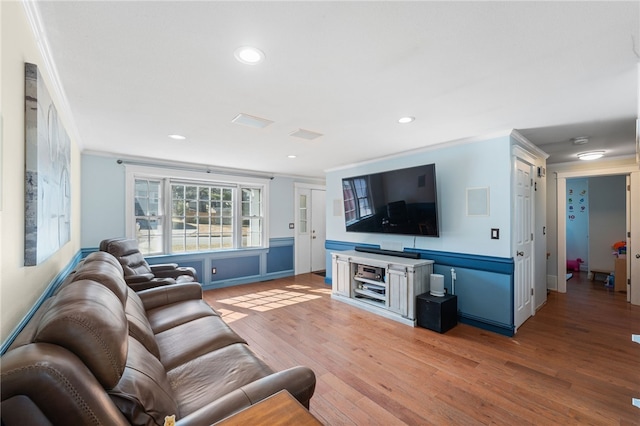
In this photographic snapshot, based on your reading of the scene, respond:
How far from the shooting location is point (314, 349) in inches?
109

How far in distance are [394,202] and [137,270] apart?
11.2ft

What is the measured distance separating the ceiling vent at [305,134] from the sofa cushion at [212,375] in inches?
87.0

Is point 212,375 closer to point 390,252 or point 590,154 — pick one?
point 390,252

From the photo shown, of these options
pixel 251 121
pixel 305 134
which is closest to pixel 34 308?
pixel 251 121

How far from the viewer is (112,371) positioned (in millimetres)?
929

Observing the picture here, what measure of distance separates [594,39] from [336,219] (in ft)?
13.7

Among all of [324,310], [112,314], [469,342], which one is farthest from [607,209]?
[112,314]

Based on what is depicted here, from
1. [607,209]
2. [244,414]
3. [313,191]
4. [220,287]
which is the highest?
[313,191]

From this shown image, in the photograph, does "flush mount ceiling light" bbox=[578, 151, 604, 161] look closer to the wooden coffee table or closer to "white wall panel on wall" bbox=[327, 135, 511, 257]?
"white wall panel on wall" bbox=[327, 135, 511, 257]

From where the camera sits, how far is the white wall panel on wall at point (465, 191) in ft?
10.1

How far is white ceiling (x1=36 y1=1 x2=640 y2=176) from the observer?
1.29 m

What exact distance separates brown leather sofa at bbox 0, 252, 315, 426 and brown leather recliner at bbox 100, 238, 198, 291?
1.05 m

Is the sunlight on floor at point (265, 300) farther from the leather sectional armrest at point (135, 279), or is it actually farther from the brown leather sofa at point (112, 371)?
the brown leather sofa at point (112, 371)

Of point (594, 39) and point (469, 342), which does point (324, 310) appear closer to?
point (469, 342)
